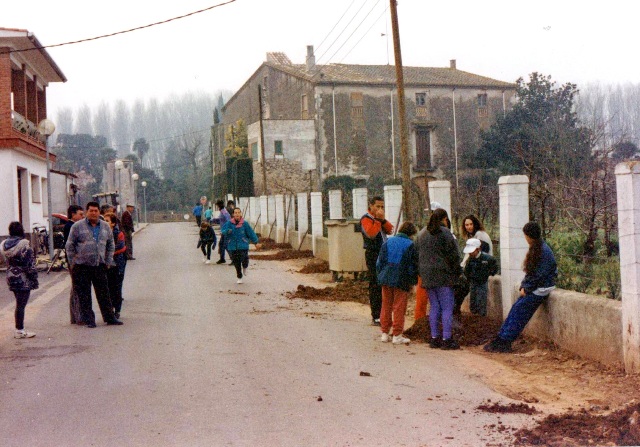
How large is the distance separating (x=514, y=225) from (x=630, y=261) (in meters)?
3.01

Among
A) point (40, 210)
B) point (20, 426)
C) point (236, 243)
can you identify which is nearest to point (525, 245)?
point (20, 426)

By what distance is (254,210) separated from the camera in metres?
42.3

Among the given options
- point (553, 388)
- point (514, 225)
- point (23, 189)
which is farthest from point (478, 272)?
point (23, 189)

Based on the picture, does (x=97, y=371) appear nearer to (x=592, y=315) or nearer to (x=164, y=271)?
(x=592, y=315)

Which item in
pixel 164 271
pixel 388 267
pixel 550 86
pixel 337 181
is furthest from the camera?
pixel 337 181

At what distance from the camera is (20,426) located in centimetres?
625

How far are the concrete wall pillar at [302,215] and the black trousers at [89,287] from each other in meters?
14.7

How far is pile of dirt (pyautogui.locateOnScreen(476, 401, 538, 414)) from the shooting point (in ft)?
21.5

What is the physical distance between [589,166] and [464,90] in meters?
36.8

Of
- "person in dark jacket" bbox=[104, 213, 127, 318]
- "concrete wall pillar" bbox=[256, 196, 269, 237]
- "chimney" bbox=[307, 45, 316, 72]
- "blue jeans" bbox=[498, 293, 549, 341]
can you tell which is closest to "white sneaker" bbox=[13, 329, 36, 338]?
"person in dark jacket" bbox=[104, 213, 127, 318]

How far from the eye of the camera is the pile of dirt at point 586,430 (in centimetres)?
555

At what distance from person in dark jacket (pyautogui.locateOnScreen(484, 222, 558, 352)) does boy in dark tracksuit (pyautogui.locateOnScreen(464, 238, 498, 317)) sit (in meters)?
1.36

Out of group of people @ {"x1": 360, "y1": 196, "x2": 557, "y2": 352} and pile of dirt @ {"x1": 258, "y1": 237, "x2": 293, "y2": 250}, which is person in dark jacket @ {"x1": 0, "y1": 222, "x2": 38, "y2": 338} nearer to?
group of people @ {"x1": 360, "y1": 196, "x2": 557, "y2": 352}

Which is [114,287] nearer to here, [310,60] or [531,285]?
[531,285]
